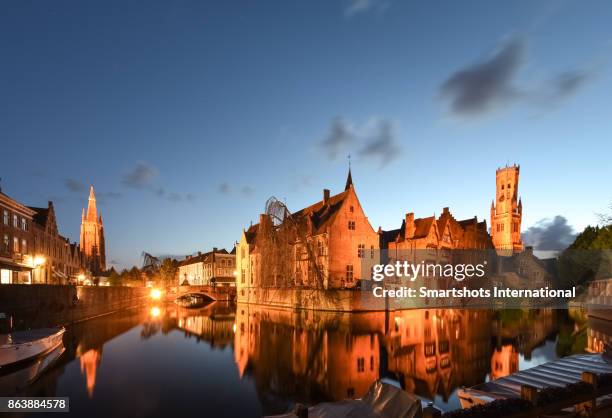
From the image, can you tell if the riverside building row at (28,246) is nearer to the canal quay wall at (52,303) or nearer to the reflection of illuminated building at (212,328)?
the canal quay wall at (52,303)

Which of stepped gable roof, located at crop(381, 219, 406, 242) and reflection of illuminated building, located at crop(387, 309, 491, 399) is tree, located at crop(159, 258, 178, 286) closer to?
stepped gable roof, located at crop(381, 219, 406, 242)

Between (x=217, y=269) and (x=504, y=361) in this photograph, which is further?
(x=217, y=269)

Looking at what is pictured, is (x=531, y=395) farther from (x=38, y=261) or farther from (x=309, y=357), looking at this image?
(x=38, y=261)

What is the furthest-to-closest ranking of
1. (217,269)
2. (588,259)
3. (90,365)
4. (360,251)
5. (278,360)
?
(217,269) < (588,259) < (360,251) < (278,360) < (90,365)

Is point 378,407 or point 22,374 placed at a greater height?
point 378,407

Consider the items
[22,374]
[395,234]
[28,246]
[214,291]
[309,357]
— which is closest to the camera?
[22,374]

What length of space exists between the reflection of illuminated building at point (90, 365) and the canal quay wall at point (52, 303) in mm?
6082

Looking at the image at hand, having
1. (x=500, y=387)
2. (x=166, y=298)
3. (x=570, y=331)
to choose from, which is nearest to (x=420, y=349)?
(x=500, y=387)

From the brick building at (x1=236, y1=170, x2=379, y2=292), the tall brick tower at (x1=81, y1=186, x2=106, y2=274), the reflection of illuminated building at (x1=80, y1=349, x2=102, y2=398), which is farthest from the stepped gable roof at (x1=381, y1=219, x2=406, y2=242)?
the tall brick tower at (x1=81, y1=186, x2=106, y2=274)

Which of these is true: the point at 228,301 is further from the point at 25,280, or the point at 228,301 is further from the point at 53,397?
the point at 53,397

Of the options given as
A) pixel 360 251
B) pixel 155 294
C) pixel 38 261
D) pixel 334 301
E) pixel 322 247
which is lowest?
pixel 155 294

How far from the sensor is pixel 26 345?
75.4 ft

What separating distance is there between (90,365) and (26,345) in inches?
160

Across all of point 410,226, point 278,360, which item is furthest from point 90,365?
point 410,226
